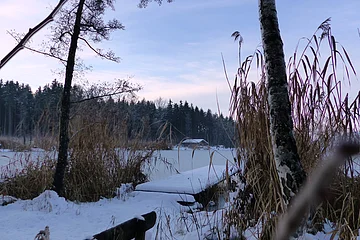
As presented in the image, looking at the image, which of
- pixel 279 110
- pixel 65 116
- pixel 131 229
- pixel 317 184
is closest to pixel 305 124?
pixel 279 110

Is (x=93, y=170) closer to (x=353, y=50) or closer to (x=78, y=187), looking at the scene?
(x=78, y=187)

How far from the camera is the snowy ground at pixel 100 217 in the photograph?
8.00 ft

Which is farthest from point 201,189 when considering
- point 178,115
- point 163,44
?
point 178,115

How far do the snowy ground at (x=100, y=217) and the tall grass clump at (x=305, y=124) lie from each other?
0.20 meters

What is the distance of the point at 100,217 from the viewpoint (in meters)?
3.20

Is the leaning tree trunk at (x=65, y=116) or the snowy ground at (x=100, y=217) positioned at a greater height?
the leaning tree trunk at (x=65, y=116)

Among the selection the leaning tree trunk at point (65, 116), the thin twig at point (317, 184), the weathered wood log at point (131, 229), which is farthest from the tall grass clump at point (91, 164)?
the thin twig at point (317, 184)

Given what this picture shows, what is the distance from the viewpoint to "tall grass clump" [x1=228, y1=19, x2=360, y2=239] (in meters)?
1.99

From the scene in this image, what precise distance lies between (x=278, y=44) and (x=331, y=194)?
1075 mm

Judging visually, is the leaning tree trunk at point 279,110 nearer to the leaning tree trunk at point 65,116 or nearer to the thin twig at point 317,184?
the thin twig at point 317,184

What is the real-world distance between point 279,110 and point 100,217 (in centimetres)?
237

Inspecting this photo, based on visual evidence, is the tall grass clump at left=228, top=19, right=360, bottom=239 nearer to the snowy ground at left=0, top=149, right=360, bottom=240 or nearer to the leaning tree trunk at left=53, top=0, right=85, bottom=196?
the snowy ground at left=0, top=149, right=360, bottom=240

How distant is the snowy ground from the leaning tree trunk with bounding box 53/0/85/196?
1.00 feet

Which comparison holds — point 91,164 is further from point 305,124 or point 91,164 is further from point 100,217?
point 305,124
